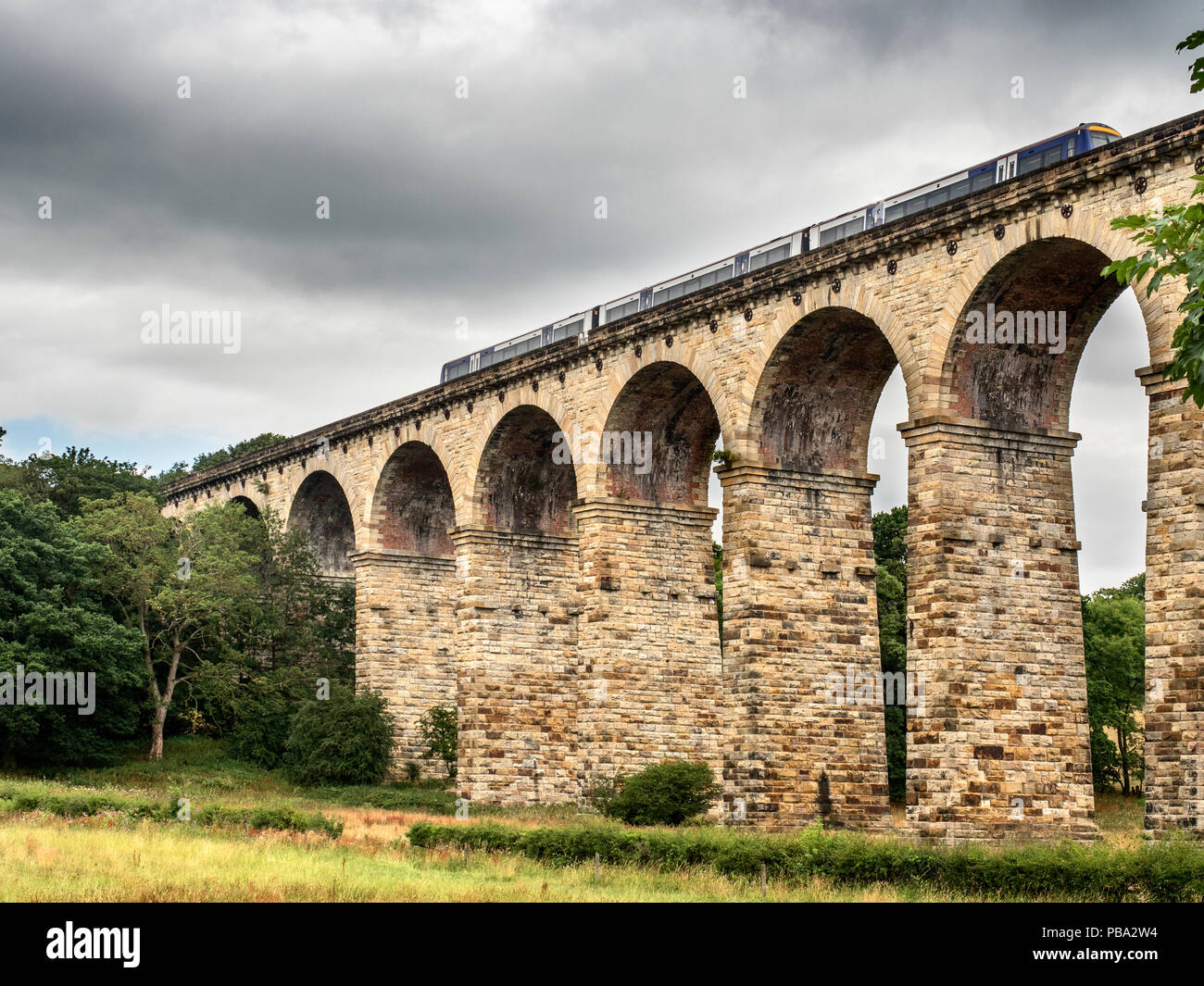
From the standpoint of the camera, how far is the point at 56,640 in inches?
1617

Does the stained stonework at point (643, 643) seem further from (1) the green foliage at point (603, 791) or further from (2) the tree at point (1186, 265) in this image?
(2) the tree at point (1186, 265)

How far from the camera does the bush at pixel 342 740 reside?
43031mm

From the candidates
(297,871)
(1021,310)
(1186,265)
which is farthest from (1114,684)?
(1186,265)

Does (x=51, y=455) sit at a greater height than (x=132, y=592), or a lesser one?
greater

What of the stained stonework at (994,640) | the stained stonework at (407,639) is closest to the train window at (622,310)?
the stained stonework at (994,640)

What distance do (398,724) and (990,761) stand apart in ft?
77.7

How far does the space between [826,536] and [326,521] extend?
25.6 meters

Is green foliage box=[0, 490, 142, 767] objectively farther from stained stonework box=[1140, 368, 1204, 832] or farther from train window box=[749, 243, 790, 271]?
stained stonework box=[1140, 368, 1204, 832]

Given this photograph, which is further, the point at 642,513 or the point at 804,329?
the point at 642,513

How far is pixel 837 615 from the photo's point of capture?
31.3 m

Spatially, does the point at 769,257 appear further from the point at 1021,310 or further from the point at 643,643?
the point at 643,643

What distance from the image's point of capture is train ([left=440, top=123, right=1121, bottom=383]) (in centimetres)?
2628
